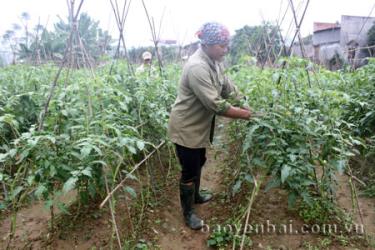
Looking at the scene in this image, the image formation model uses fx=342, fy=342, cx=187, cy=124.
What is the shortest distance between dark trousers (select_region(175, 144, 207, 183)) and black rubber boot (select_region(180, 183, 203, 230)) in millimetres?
63

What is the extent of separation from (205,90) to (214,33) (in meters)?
0.41

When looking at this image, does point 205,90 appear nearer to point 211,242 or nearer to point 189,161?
point 189,161

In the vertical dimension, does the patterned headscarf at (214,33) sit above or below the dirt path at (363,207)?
above

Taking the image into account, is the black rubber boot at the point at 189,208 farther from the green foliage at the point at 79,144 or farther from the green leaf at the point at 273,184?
the green leaf at the point at 273,184

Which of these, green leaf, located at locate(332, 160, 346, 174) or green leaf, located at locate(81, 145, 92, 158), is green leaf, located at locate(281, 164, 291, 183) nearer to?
green leaf, located at locate(332, 160, 346, 174)

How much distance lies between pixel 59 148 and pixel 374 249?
7.33 feet

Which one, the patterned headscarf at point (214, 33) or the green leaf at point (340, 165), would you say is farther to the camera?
the patterned headscarf at point (214, 33)

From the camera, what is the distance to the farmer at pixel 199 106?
2352mm

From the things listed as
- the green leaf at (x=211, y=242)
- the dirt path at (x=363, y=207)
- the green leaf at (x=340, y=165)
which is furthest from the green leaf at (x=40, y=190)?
the dirt path at (x=363, y=207)

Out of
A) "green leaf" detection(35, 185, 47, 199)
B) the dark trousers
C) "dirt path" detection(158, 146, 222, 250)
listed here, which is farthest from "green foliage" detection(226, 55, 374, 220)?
"green leaf" detection(35, 185, 47, 199)

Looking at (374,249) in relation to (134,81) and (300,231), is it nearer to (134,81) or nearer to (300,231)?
(300,231)

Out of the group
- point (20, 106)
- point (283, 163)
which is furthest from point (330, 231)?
point (20, 106)

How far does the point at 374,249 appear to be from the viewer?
2359mm

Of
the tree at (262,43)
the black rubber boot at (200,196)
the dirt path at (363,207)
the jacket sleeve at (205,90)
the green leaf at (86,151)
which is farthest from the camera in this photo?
the tree at (262,43)
